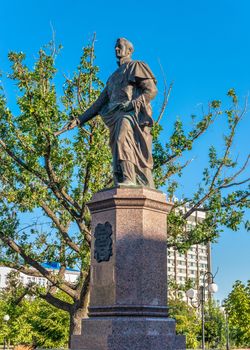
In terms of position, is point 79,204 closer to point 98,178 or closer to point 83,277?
point 98,178

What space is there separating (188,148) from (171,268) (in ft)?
400

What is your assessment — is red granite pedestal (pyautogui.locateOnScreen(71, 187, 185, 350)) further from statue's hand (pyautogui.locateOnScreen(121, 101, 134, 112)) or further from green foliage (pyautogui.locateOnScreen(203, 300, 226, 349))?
green foliage (pyautogui.locateOnScreen(203, 300, 226, 349))

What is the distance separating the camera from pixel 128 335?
6.88 metres

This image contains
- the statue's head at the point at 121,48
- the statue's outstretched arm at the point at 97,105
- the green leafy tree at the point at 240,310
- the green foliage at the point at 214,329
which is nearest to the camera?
the statue's head at the point at 121,48

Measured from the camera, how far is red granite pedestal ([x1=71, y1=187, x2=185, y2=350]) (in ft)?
22.9

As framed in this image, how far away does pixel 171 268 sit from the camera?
136m

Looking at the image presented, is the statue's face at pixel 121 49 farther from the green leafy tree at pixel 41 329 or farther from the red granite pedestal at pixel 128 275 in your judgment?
the green leafy tree at pixel 41 329

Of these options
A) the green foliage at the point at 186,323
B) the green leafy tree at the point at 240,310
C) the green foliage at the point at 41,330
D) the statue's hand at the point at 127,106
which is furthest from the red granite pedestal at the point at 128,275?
the green foliage at the point at 186,323

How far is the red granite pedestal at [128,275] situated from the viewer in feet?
22.9

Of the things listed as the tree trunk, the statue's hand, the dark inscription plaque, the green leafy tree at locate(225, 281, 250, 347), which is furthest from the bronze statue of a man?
the green leafy tree at locate(225, 281, 250, 347)

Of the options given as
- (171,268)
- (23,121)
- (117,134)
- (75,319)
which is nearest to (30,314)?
(75,319)

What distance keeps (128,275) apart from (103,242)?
0.69m

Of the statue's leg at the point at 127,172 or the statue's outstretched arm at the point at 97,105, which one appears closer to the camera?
the statue's leg at the point at 127,172

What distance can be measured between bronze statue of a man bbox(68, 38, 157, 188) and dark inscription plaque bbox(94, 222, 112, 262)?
0.81 metres
